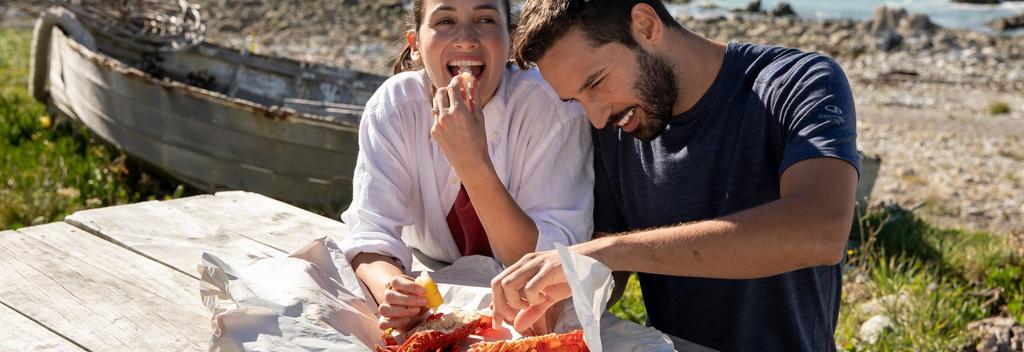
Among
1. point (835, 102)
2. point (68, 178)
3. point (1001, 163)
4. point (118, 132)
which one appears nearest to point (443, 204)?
point (835, 102)

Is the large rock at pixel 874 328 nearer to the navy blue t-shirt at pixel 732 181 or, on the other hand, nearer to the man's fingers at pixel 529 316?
the navy blue t-shirt at pixel 732 181

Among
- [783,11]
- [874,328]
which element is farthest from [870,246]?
[783,11]

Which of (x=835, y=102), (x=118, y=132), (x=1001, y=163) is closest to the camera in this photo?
(x=835, y=102)

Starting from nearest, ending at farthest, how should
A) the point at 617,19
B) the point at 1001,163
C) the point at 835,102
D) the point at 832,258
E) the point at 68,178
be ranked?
1. the point at 832,258
2. the point at 835,102
3. the point at 617,19
4. the point at 68,178
5. the point at 1001,163

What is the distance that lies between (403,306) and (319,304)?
0.66 ft

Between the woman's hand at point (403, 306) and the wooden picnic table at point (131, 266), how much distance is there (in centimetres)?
41

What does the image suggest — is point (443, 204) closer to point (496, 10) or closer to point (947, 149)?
point (496, 10)

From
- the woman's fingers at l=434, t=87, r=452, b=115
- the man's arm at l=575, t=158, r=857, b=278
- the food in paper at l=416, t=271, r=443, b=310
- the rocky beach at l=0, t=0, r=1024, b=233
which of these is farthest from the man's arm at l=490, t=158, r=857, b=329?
the rocky beach at l=0, t=0, r=1024, b=233

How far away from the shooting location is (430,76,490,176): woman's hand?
255 centimetres

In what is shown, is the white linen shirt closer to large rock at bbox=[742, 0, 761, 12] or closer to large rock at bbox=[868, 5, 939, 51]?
large rock at bbox=[868, 5, 939, 51]

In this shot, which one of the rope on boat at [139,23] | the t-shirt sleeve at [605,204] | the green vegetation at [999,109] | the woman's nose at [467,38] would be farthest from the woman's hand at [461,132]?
the green vegetation at [999,109]

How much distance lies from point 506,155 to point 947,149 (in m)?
9.73

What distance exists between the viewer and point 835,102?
7.56 feet

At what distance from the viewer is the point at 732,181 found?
101 inches
